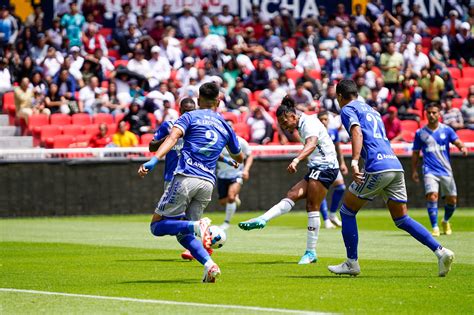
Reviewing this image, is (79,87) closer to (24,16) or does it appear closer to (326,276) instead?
(24,16)

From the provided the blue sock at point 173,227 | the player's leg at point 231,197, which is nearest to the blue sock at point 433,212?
the player's leg at point 231,197

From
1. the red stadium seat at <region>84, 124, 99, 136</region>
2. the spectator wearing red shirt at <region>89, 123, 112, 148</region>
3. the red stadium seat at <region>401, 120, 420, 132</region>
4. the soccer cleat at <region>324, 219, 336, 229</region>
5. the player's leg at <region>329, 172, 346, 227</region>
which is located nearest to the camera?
the soccer cleat at <region>324, 219, 336, 229</region>

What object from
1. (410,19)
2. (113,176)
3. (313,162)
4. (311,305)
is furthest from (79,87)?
(311,305)

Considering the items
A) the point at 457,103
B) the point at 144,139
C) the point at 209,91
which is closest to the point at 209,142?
the point at 209,91

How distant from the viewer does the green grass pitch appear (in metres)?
10.1

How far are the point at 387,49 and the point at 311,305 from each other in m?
23.9

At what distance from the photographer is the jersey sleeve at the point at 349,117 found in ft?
41.1

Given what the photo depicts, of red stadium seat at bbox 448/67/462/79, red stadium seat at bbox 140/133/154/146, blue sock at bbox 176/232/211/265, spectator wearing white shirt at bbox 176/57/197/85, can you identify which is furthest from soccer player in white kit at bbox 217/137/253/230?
red stadium seat at bbox 448/67/462/79

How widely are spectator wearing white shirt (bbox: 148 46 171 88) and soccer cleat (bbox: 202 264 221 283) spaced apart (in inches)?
731

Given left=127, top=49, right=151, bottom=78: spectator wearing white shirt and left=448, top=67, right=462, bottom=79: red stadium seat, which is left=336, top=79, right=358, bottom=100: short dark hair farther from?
left=448, top=67, right=462, bottom=79: red stadium seat

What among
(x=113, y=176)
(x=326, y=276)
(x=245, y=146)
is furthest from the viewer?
(x=113, y=176)

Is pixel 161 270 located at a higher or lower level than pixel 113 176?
higher

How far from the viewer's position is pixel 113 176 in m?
26.9

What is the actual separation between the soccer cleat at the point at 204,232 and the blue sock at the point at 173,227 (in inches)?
4.5
